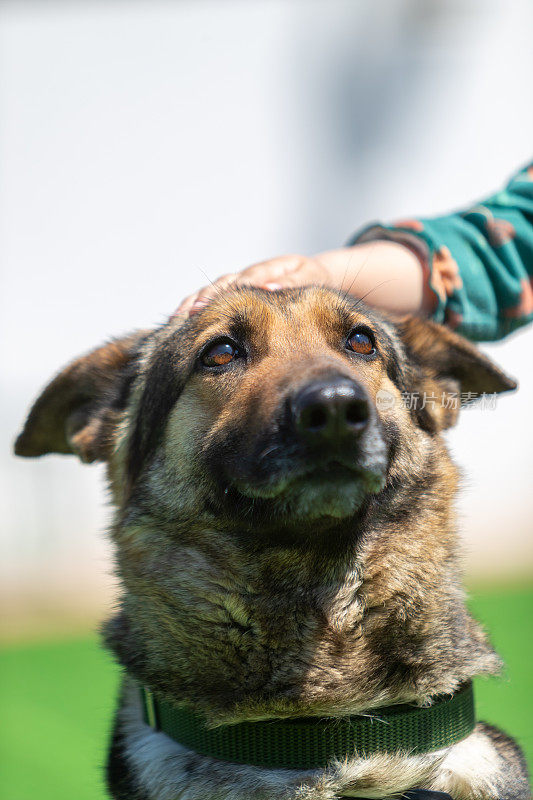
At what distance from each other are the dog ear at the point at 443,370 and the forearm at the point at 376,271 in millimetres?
194

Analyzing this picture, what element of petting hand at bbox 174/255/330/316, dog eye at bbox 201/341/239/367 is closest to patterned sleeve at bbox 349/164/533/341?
petting hand at bbox 174/255/330/316

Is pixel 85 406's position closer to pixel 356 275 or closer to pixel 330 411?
pixel 356 275

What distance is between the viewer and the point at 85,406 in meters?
3.02

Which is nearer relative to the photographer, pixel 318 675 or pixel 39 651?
pixel 318 675

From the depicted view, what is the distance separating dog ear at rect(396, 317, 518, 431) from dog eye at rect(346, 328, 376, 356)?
1.04ft

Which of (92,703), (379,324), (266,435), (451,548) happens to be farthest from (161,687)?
(92,703)

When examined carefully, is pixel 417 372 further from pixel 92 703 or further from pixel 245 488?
pixel 92 703

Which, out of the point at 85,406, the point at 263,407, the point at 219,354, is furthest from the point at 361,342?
the point at 85,406

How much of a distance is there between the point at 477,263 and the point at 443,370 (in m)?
0.49

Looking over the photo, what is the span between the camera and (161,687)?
7.19ft

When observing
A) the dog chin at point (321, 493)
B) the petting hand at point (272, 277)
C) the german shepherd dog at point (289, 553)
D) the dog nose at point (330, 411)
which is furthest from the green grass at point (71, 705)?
the petting hand at point (272, 277)

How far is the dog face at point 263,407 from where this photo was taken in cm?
199

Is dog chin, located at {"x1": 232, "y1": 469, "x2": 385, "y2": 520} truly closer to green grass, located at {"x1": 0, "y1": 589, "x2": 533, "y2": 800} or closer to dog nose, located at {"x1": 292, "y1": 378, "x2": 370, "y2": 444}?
dog nose, located at {"x1": 292, "y1": 378, "x2": 370, "y2": 444}

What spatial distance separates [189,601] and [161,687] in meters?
0.25
